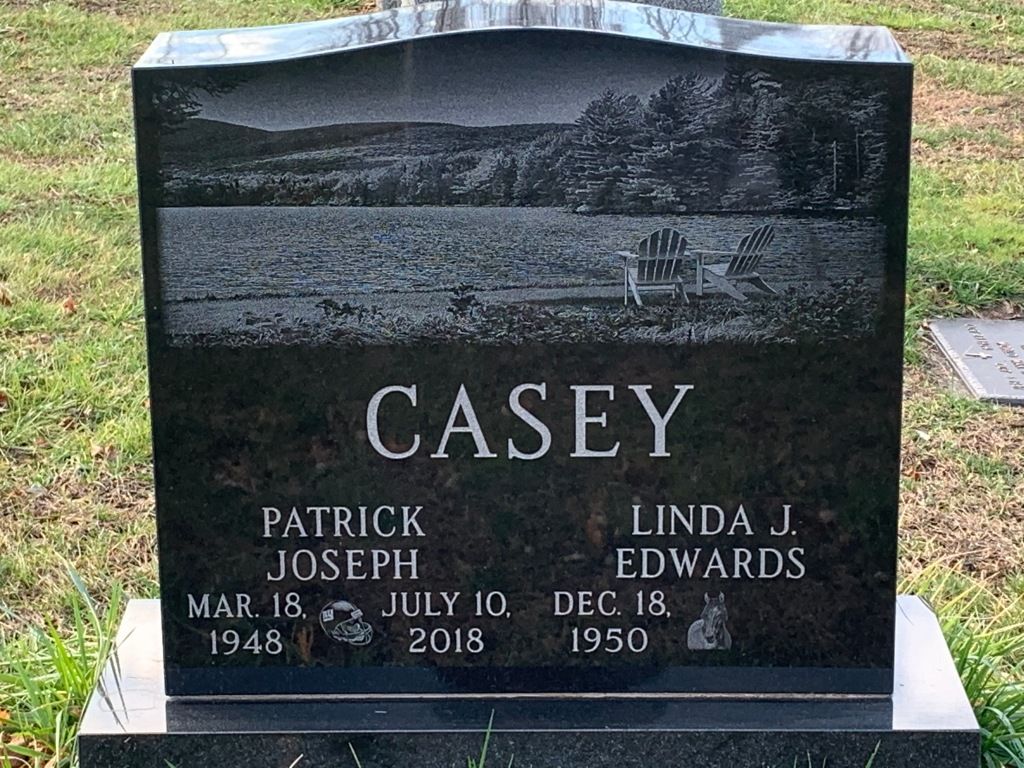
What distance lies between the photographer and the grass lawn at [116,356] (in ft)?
10.2

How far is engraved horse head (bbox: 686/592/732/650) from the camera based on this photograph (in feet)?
7.95

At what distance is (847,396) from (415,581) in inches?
30.5

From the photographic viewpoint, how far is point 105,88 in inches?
308

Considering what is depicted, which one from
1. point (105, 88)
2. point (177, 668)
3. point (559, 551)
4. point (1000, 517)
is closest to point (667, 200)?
point (559, 551)

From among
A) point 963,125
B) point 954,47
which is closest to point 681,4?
point 963,125

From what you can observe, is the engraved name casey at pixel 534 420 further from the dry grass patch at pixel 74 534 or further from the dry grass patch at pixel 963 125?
the dry grass patch at pixel 963 125

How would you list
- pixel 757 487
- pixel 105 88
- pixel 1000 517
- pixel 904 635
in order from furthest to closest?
pixel 105 88 < pixel 1000 517 < pixel 904 635 < pixel 757 487

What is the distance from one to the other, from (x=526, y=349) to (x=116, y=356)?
8.12 ft

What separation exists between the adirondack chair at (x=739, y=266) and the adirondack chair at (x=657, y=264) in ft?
0.11

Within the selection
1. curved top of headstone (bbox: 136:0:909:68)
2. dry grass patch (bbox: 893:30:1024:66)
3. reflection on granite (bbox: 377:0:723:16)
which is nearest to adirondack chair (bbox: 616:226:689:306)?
curved top of headstone (bbox: 136:0:909:68)

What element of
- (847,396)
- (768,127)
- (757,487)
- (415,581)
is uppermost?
(768,127)

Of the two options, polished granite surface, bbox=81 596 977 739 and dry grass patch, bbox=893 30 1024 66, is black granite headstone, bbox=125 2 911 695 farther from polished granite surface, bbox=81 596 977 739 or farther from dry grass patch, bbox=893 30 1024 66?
dry grass patch, bbox=893 30 1024 66

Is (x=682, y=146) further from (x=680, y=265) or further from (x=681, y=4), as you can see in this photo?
(x=681, y=4)

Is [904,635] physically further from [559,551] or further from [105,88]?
[105,88]
